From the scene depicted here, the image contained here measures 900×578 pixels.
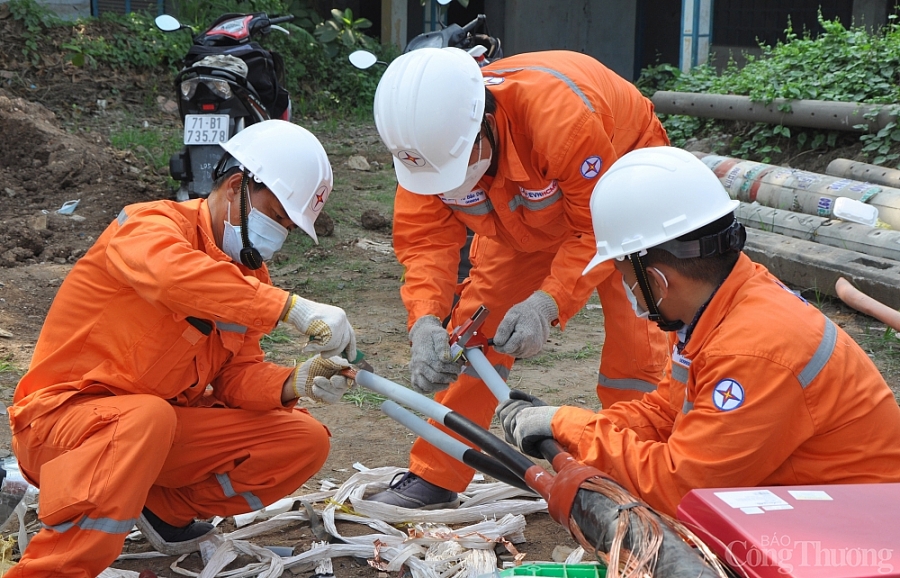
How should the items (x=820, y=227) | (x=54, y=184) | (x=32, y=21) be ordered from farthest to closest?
(x=32, y=21)
(x=54, y=184)
(x=820, y=227)

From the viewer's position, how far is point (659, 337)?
3.81 m

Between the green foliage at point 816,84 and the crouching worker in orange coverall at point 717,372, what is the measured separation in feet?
18.5

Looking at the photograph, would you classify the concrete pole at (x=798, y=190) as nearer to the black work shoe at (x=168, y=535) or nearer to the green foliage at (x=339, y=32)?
the black work shoe at (x=168, y=535)

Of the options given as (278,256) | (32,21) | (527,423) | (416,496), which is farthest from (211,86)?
(32,21)

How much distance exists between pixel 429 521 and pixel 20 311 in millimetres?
3406

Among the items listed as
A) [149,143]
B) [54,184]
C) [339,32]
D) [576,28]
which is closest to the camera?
[54,184]

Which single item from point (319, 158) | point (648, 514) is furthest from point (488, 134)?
point (648, 514)

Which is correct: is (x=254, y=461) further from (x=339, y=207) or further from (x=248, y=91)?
(x=339, y=207)

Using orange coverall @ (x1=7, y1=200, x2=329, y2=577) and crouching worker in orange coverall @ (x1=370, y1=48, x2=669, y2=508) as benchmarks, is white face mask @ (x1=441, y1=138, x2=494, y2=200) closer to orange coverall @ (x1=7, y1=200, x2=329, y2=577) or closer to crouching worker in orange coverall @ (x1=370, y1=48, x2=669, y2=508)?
crouching worker in orange coverall @ (x1=370, y1=48, x2=669, y2=508)

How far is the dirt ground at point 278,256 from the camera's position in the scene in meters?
4.59

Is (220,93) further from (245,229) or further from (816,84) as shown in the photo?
(816,84)

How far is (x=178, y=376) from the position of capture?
127 inches

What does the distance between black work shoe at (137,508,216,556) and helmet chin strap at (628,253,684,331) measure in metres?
1.87

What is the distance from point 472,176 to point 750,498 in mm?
1817
